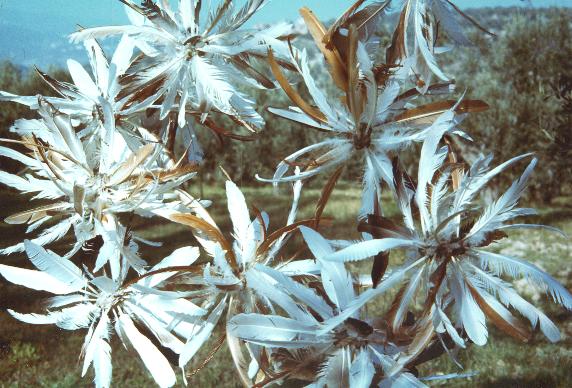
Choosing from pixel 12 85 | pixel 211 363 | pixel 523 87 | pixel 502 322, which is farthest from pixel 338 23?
pixel 523 87

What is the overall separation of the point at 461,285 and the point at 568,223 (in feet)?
22.6

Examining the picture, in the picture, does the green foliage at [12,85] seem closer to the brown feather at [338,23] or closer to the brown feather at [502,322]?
the brown feather at [338,23]

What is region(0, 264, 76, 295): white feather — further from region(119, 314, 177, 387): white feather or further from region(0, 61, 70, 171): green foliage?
region(0, 61, 70, 171): green foliage

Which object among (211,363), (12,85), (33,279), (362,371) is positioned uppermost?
(12,85)

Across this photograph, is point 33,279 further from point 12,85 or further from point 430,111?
point 12,85

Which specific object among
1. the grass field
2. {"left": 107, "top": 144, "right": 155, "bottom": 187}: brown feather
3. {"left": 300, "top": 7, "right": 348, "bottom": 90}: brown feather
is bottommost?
the grass field

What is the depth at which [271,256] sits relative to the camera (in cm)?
62

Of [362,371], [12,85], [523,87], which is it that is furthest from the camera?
[523,87]

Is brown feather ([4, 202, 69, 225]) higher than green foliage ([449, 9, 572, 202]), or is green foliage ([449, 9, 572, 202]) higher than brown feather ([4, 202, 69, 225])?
green foliage ([449, 9, 572, 202])

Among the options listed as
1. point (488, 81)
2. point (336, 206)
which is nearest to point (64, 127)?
point (336, 206)

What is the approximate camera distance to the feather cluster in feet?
1.70

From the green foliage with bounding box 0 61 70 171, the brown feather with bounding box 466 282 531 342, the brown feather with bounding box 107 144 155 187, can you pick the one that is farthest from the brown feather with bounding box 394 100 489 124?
the green foliage with bounding box 0 61 70 171

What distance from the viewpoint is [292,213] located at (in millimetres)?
643

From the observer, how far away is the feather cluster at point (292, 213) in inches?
20.4
